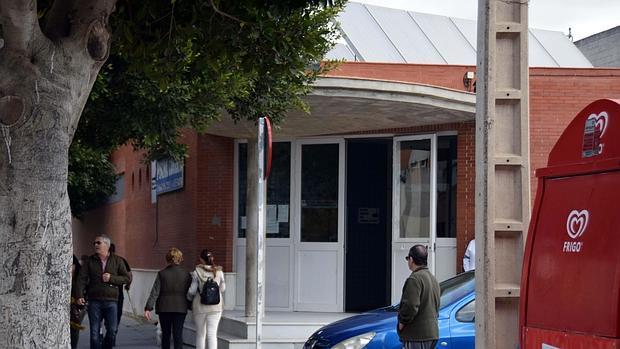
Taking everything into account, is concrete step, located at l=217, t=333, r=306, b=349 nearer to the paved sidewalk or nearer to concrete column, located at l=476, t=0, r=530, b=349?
the paved sidewalk

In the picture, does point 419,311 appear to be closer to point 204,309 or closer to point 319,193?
point 204,309

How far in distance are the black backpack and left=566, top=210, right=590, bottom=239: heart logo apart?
9.57 metres

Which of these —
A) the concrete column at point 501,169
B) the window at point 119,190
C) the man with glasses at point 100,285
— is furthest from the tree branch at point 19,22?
the window at point 119,190

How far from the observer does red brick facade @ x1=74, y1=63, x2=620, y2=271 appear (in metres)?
17.7

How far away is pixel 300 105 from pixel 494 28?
27.6 ft

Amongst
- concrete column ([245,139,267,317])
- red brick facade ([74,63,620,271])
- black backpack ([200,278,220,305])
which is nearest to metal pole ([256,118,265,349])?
black backpack ([200,278,220,305])

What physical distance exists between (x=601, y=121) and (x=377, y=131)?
13885mm

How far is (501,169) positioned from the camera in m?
6.40

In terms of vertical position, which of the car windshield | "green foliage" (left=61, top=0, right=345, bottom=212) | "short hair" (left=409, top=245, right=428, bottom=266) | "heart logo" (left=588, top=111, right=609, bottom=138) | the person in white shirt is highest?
"green foliage" (left=61, top=0, right=345, bottom=212)

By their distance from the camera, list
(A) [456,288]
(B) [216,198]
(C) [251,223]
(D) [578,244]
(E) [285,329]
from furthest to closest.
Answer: (B) [216,198], (C) [251,223], (E) [285,329], (A) [456,288], (D) [578,244]

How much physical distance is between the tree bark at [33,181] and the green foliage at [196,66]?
2377 mm

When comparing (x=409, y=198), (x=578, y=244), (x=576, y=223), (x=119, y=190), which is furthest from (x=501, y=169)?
(x=119, y=190)

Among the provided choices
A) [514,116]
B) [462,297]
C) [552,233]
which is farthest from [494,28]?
[462,297]

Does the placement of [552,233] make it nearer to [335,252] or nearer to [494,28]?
[494,28]
